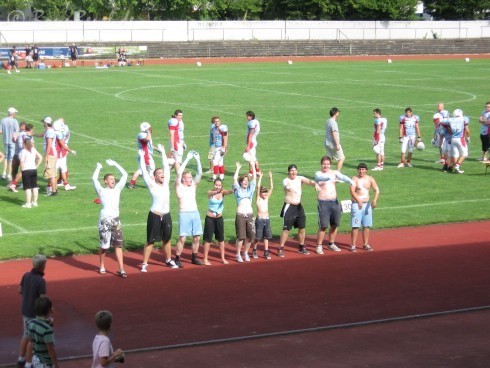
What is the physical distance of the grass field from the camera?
80.3 feet

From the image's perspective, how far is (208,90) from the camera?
55219 mm

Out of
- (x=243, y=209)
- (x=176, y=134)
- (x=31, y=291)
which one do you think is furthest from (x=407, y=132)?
(x=31, y=291)

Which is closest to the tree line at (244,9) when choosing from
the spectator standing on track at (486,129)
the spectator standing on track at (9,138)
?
the spectator standing on track at (9,138)

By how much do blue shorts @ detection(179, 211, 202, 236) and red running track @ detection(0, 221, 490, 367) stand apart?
0.72 meters

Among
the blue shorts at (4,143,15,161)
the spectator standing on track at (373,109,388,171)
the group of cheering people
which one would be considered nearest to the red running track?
the group of cheering people

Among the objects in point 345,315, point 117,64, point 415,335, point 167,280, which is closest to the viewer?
point 415,335

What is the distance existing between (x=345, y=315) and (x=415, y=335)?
1452 mm

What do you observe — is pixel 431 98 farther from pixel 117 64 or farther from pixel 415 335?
pixel 415 335

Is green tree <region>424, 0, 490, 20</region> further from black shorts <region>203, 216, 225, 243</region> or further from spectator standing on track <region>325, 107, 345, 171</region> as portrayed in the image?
black shorts <region>203, 216, 225, 243</region>

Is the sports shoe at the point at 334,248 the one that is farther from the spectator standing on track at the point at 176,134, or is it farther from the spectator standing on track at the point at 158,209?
the spectator standing on track at the point at 176,134

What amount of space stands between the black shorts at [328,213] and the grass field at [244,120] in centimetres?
233

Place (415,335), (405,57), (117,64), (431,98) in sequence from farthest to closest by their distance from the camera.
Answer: (405,57)
(117,64)
(431,98)
(415,335)

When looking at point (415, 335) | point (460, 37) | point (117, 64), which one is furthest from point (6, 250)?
point (460, 37)

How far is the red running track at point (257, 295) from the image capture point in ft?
51.8
